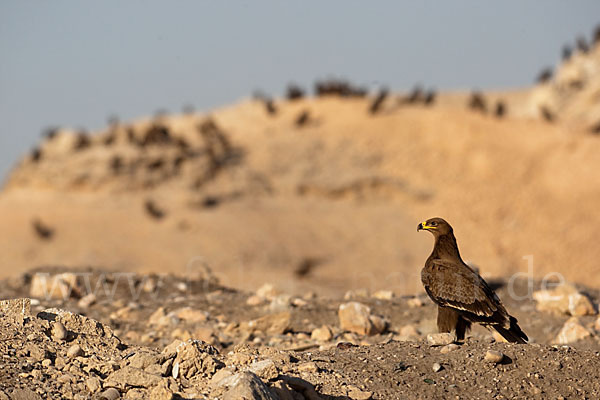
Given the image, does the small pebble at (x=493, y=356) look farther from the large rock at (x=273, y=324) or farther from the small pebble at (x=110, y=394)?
the large rock at (x=273, y=324)

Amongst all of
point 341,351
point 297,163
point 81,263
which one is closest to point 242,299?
point 341,351

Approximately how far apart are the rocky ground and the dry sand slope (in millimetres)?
10331

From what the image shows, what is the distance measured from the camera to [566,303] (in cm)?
832

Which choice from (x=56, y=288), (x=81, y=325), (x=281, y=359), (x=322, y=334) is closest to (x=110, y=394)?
(x=81, y=325)

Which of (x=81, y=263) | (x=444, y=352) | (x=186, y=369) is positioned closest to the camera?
(x=186, y=369)

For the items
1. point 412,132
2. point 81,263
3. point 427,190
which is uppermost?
point 412,132

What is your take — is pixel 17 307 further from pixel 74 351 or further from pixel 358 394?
pixel 358 394

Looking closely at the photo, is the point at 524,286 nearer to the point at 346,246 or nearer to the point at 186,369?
the point at 186,369

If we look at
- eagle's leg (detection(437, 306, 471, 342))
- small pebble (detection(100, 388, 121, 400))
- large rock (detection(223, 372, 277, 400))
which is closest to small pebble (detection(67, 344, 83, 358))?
small pebble (detection(100, 388, 121, 400))

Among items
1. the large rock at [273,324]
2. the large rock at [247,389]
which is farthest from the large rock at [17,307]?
the large rock at [273,324]

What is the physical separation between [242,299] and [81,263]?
1101 cm

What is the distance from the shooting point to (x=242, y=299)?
29.0 feet

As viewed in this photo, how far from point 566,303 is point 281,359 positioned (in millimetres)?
4455

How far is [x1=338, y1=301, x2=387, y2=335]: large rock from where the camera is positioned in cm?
743
